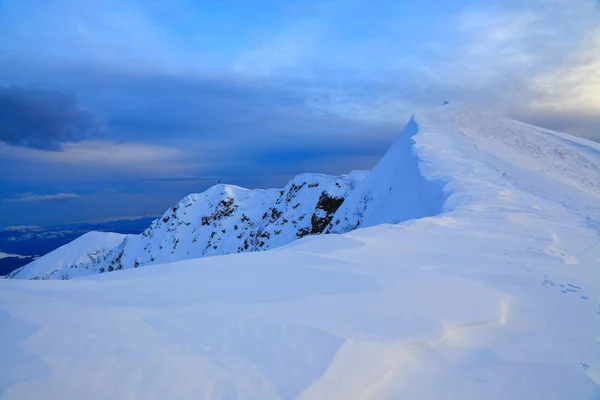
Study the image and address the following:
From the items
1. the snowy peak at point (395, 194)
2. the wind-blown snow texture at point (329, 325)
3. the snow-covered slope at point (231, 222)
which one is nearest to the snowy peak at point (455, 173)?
the snowy peak at point (395, 194)

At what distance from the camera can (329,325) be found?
3639 mm

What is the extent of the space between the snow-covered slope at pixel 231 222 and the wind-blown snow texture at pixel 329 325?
40.7 m

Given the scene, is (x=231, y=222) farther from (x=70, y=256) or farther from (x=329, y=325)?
(x=329, y=325)

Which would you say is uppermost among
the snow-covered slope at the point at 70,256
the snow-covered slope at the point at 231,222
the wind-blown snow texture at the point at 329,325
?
the wind-blown snow texture at the point at 329,325

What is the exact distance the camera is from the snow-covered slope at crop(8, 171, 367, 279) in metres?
51.7

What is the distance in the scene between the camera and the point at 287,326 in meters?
3.59

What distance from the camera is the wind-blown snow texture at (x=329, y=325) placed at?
2656mm

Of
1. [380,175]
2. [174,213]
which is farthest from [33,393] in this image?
[174,213]

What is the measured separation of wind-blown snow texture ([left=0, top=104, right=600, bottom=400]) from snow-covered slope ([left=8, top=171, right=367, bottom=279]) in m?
40.7

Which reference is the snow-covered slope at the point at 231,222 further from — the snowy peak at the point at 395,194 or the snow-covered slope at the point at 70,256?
the snowy peak at the point at 395,194

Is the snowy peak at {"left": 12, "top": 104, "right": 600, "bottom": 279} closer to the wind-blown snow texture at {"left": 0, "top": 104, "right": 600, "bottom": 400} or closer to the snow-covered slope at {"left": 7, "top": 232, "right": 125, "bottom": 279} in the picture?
the wind-blown snow texture at {"left": 0, "top": 104, "right": 600, "bottom": 400}

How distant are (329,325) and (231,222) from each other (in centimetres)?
7427

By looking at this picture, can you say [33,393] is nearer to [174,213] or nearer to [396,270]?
[396,270]

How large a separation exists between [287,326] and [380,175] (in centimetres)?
2256
